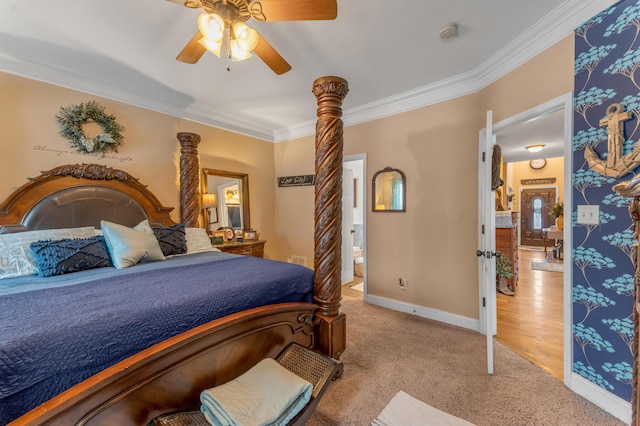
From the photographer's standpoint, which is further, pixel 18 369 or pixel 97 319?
pixel 97 319

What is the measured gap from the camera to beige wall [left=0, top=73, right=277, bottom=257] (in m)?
2.32

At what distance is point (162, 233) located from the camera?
2.63 m

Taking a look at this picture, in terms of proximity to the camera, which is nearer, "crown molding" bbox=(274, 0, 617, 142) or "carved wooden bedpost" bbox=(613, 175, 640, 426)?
"carved wooden bedpost" bbox=(613, 175, 640, 426)

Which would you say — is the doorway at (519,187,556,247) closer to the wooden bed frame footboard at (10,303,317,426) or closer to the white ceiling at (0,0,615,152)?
the white ceiling at (0,0,615,152)

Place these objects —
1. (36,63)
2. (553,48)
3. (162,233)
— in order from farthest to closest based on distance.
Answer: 1. (162,233)
2. (36,63)
3. (553,48)

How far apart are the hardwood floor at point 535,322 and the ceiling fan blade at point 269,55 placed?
3.12 meters

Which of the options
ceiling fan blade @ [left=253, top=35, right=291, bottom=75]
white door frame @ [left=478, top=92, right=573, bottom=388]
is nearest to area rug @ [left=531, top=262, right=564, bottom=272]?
white door frame @ [left=478, top=92, right=573, bottom=388]

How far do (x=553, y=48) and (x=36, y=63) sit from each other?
4.32 m

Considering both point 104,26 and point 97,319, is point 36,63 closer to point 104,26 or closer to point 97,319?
point 104,26

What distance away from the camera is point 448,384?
1904 mm

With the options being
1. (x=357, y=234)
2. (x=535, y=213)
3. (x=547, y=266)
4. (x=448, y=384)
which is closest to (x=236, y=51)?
(x=448, y=384)

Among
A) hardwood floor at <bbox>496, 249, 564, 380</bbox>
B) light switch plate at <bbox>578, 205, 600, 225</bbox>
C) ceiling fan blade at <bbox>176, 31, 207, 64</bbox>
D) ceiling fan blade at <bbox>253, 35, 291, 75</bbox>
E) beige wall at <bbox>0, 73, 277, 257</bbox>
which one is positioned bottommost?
hardwood floor at <bbox>496, 249, 564, 380</bbox>

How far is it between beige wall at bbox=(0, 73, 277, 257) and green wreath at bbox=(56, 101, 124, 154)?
2.3 inches

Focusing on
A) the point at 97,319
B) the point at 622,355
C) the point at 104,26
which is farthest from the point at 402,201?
the point at 104,26
